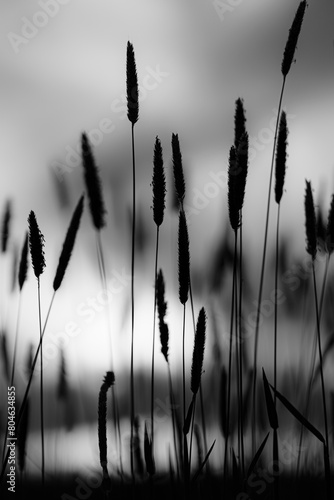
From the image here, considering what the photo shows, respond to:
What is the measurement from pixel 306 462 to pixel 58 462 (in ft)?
4.52

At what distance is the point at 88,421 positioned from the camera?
9.12 feet

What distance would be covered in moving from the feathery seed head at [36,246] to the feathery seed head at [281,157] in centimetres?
72

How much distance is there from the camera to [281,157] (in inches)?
64.7

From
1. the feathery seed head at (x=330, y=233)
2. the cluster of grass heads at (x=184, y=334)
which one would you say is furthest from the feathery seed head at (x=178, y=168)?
the feathery seed head at (x=330, y=233)

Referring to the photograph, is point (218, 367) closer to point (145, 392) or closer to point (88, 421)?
point (145, 392)

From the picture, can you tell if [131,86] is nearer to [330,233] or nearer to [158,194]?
[158,194]

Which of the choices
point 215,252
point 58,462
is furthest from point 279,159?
point 58,462

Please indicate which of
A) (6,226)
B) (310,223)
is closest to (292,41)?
(310,223)

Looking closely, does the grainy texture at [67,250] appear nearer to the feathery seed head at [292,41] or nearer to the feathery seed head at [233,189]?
the feathery seed head at [233,189]

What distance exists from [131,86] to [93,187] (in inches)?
17.1

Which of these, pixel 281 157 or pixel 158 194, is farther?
pixel 281 157

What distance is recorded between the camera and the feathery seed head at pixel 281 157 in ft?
5.34

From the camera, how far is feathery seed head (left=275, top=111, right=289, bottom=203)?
1.63 m

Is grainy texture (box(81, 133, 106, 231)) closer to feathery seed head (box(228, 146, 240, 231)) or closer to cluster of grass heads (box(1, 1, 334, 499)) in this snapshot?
cluster of grass heads (box(1, 1, 334, 499))
